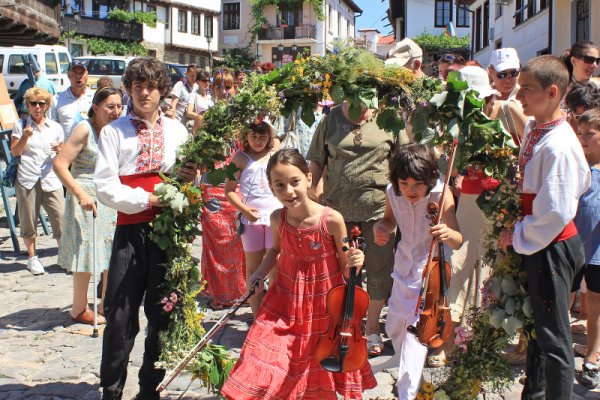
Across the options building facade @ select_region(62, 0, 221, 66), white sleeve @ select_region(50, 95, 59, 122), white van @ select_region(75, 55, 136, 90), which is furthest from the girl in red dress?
building facade @ select_region(62, 0, 221, 66)

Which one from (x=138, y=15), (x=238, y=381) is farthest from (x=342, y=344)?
(x=138, y=15)

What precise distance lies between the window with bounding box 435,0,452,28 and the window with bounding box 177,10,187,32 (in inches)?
839

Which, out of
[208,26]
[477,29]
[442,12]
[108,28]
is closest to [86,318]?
[477,29]

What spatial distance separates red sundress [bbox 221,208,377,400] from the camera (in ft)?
13.0

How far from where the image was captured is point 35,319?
6.76 metres

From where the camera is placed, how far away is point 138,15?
52406 millimetres

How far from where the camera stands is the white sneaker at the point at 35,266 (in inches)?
331

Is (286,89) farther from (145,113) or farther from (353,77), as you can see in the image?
(145,113)

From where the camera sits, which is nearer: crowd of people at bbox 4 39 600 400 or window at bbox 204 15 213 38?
crowd of people at bbox 4 39 600 400

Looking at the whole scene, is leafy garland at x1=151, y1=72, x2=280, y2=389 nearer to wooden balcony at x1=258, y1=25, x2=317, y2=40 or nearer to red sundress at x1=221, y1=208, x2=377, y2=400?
red sundress at x1=221, y1=208, x2=377, y2=400

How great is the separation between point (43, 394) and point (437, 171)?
3151mm

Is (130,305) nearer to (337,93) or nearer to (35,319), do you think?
(337,93)

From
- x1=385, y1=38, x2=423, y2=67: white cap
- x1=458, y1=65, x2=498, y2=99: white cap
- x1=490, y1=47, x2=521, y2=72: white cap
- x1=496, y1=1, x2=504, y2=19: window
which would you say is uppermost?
x1=496, y1=1, x2=504, y2=19: window

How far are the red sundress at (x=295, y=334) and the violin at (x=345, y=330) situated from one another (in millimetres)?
167
